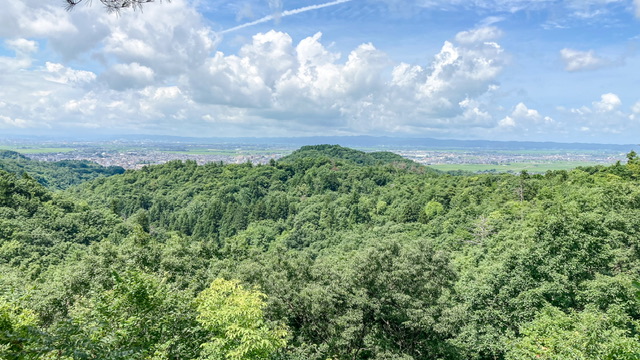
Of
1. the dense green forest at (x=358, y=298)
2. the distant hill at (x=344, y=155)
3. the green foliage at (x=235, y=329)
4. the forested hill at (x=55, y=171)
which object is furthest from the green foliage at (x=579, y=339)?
the forested hill at (x=55, y=171)

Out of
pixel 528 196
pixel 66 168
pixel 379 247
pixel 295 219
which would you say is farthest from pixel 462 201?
pixel 66 168

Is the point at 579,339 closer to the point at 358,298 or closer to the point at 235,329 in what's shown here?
the point at 358,298

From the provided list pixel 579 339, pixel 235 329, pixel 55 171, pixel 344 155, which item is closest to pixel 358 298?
pixel 235 329

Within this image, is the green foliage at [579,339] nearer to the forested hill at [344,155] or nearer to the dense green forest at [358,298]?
the dense green forest at [358,298]

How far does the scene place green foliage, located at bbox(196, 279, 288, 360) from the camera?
13.9m

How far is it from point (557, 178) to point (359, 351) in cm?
5351

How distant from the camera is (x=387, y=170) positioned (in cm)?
11500

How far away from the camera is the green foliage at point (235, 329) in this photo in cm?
1391

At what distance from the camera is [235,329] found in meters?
14.4

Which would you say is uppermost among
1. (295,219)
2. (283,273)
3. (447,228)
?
(283,273)

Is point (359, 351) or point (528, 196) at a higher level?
point (528, 196)

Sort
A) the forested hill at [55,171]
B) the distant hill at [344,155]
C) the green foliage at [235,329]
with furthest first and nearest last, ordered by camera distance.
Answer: the distant hill at [344,155], the forested hill at [55,171], the green foliage at [235,329]

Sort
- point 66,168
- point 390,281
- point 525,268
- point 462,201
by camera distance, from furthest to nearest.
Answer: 1. point 66,168
2. point 462,201
3. point 525,268
4. point 390,281

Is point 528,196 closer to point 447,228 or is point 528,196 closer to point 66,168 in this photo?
point 447,228
